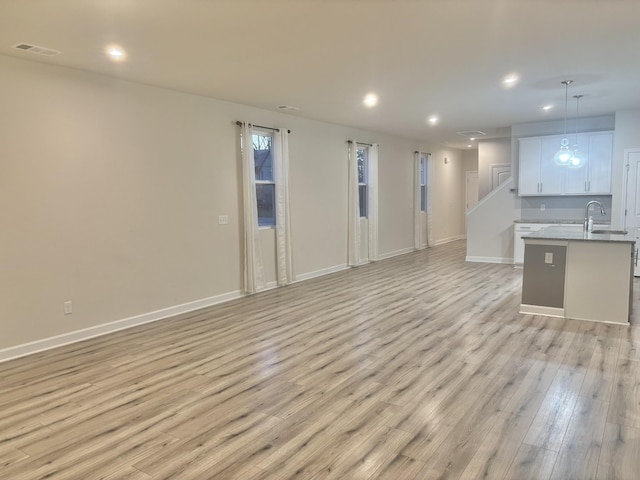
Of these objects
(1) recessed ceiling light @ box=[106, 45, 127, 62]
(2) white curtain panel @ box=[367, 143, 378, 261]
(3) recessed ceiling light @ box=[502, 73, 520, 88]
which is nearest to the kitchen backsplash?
(2) white curtain panel @ box=[367, 143, 378, 261]

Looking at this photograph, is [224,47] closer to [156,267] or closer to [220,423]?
[156,267]

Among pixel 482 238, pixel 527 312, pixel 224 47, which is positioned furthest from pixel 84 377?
pixel 482 238

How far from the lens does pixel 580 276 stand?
4891mm

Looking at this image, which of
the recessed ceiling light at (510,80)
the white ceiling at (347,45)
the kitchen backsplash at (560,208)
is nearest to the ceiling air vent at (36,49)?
the white ceiling at (347,45)

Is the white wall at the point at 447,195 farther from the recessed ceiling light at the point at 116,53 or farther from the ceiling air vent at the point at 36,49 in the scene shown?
the ceiling air vent at the point at 36,49

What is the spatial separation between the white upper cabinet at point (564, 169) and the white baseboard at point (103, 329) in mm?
6204

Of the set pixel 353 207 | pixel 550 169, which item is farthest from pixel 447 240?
pixel 353 207

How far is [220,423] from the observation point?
9.07ft

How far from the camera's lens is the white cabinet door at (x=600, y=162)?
7.60 meters

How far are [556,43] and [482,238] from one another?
5.81m

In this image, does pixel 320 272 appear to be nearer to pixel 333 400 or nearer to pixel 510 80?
pixel 510 80

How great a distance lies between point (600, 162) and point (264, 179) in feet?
19.7

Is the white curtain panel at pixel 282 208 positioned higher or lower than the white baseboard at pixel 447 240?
higher

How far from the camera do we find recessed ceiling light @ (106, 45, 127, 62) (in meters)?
3.76
